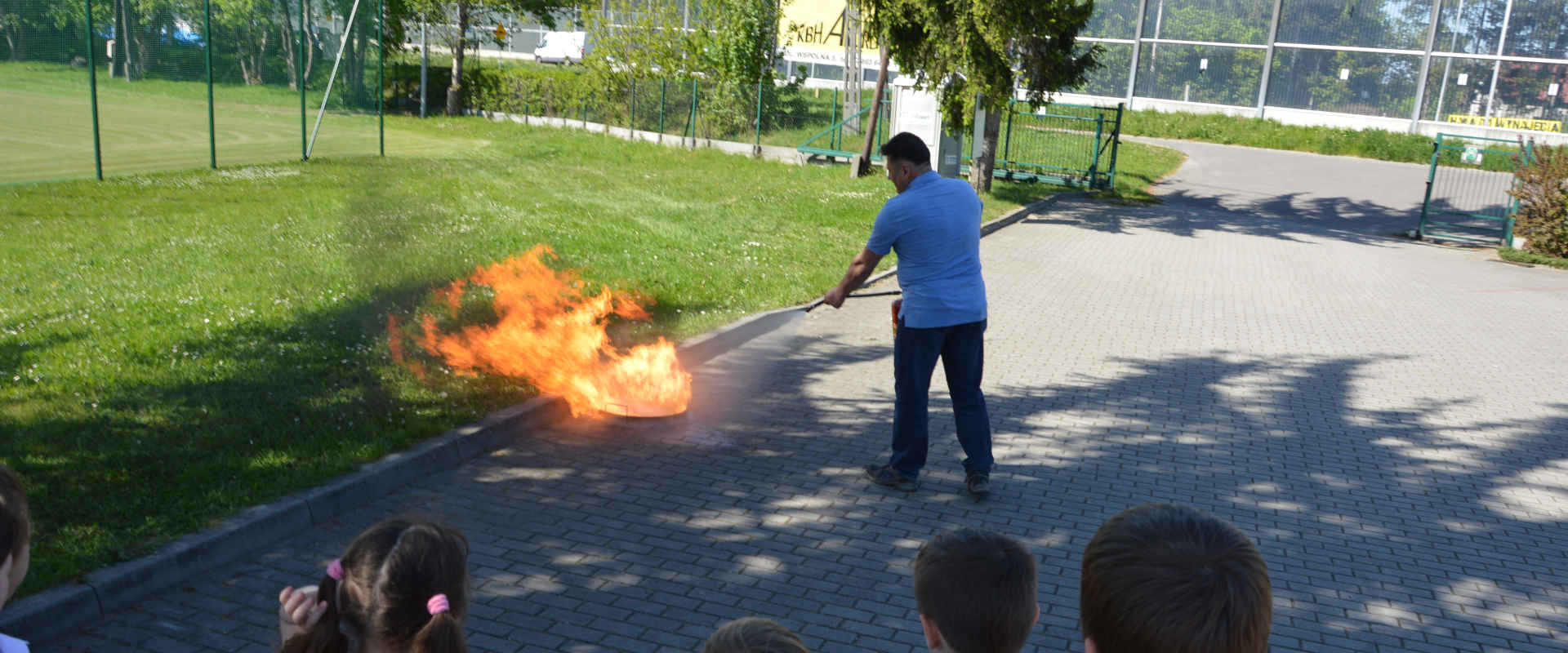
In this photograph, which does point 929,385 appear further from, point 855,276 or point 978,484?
point 855,276

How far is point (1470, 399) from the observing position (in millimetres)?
8859

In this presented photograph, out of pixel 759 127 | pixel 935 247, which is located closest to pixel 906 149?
pixel 935 247

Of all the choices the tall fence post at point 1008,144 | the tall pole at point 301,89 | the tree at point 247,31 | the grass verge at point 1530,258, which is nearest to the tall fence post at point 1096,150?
the tall fence post at point 1008,144

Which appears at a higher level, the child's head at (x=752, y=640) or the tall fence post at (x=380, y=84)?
the tall fence post at (x=380, y=84)

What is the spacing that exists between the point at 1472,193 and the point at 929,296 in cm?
2434

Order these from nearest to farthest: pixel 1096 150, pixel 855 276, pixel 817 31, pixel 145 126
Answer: pixel 855 276, pixel 145 126, pixel 1096 150, pixel 817 31

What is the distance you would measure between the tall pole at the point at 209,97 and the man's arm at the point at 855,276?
1476 centimetres

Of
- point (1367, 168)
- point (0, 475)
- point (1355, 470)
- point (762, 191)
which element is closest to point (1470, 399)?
point (1355, 470)

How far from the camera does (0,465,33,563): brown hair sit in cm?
231

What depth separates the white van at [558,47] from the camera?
5125 centimetres

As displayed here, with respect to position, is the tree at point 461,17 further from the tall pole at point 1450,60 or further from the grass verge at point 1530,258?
the tall pole at point 1450,60

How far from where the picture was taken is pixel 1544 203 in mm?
18281

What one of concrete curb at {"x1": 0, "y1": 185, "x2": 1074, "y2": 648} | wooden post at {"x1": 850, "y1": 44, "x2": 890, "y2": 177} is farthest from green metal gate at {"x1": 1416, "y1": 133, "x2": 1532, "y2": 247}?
concrete curb at {"x1": 0, "y1": 185, "x2": 1074, "y2": 648}

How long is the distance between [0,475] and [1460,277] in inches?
704
